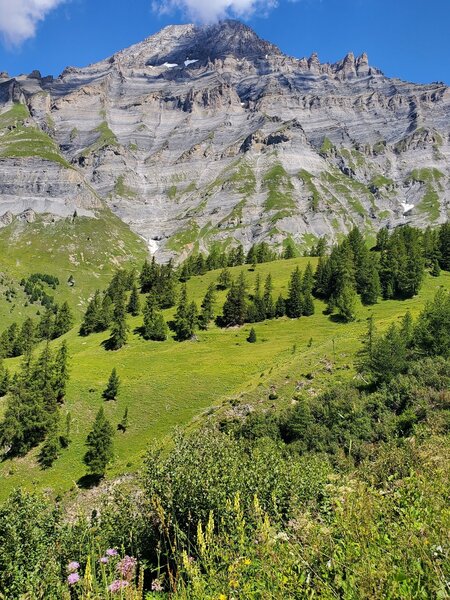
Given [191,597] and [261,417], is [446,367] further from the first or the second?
[191,597]

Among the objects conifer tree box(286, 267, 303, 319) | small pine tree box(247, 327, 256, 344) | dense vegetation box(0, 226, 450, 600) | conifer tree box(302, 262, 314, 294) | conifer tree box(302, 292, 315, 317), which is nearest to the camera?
dense vegetation box(0, 226, 450, 600)

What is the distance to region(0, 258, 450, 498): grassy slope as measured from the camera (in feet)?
189

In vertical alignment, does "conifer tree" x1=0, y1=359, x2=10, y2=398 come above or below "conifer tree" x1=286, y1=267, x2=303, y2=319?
below

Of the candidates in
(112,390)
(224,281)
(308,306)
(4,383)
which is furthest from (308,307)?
(4,383)

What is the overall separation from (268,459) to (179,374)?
60.1 meters

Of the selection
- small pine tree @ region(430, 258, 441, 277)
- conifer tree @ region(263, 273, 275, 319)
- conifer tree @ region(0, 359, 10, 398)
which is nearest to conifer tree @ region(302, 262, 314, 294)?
conifer tree @ region(263, 273, 275, 319)

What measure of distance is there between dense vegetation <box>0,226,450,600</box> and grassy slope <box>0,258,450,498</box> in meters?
0.95

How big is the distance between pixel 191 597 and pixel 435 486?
4604 millimetres

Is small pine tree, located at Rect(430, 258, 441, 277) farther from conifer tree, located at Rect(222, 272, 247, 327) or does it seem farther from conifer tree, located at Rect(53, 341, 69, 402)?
conifer tree, located at Rect(53, 341, 69, 402)

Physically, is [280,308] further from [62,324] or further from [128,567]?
[128,567]

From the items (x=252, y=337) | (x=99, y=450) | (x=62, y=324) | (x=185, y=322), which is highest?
(x=185, y=322)

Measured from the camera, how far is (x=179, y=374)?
→ 81.5 metres

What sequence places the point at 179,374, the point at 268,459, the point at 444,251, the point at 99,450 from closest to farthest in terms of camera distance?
the point at 268,459 → the point at 99,450 → the point at 179,374 → the point at 444,251

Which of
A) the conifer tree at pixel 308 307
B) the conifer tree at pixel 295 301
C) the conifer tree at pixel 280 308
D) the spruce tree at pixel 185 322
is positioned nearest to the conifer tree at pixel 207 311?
the spruce tree at pixel 185 322
